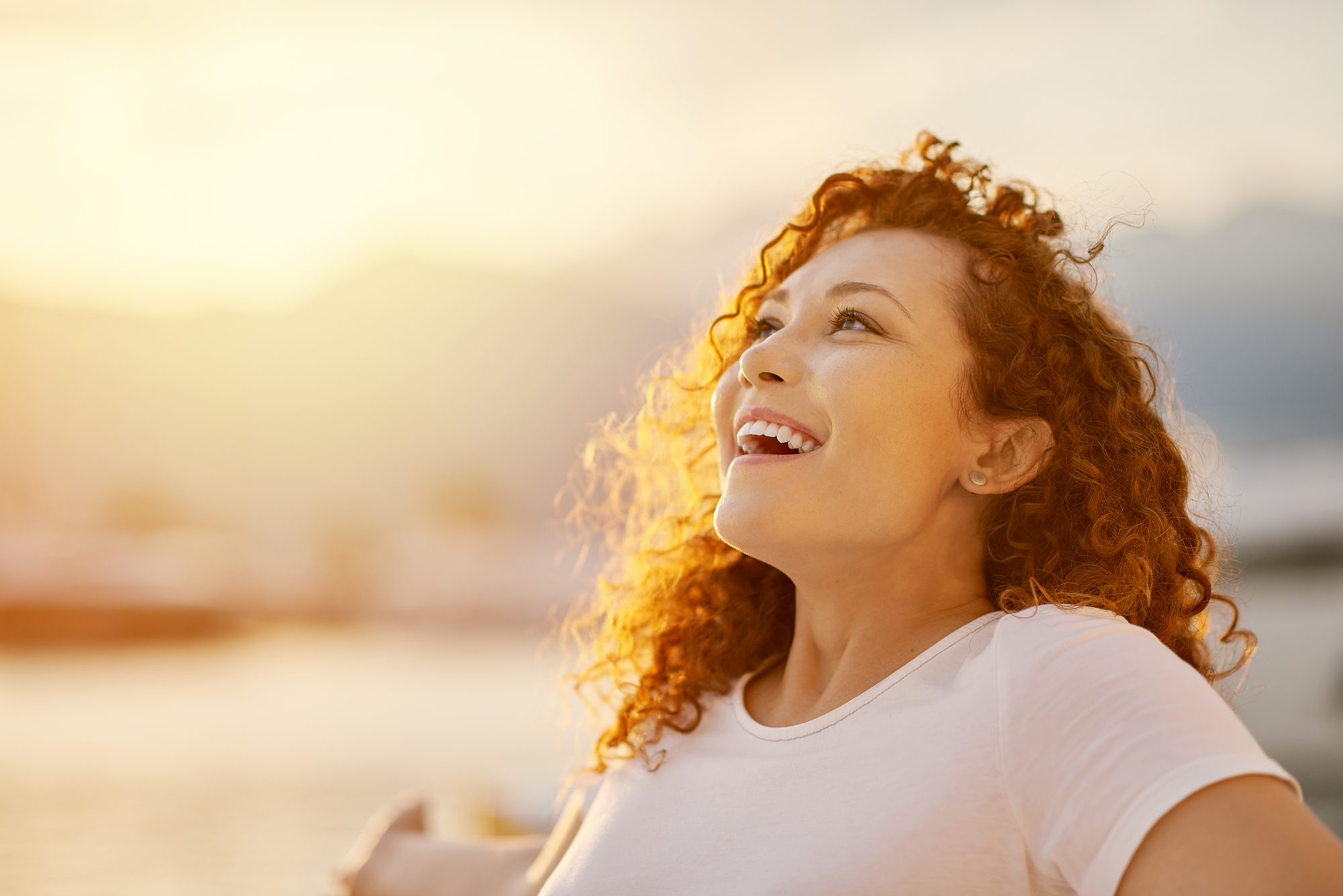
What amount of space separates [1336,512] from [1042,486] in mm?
5160

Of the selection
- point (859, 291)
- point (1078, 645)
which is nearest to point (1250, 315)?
point (859, 291)

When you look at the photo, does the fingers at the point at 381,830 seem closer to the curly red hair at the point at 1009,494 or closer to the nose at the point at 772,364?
the curly red hair at the point at 1009,494

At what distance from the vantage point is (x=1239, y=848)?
0.78 m

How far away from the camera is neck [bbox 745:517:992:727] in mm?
1200

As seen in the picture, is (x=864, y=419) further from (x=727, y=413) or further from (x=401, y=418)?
(x=401, y=418)

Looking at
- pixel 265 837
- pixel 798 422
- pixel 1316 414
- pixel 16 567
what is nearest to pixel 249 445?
pixel 16 567

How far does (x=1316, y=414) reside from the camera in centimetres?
884

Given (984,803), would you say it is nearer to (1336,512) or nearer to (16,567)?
(1336,512)

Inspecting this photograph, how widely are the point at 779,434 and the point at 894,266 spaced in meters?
0.24

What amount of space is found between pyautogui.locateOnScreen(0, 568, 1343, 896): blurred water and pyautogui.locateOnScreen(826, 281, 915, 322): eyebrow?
2.00 feet

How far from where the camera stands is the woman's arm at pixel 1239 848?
2.49ft

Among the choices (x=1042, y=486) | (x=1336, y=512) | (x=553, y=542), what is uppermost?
(x=1042, y=486)

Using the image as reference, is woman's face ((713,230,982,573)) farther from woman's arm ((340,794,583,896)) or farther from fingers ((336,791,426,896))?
fingers ((336,791,426,896))

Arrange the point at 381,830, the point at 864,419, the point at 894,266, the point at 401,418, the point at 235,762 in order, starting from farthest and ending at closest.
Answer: the point at 401,418
the point at 235,762
the point at 381,830
the point at 894,266
the point at 864,419
